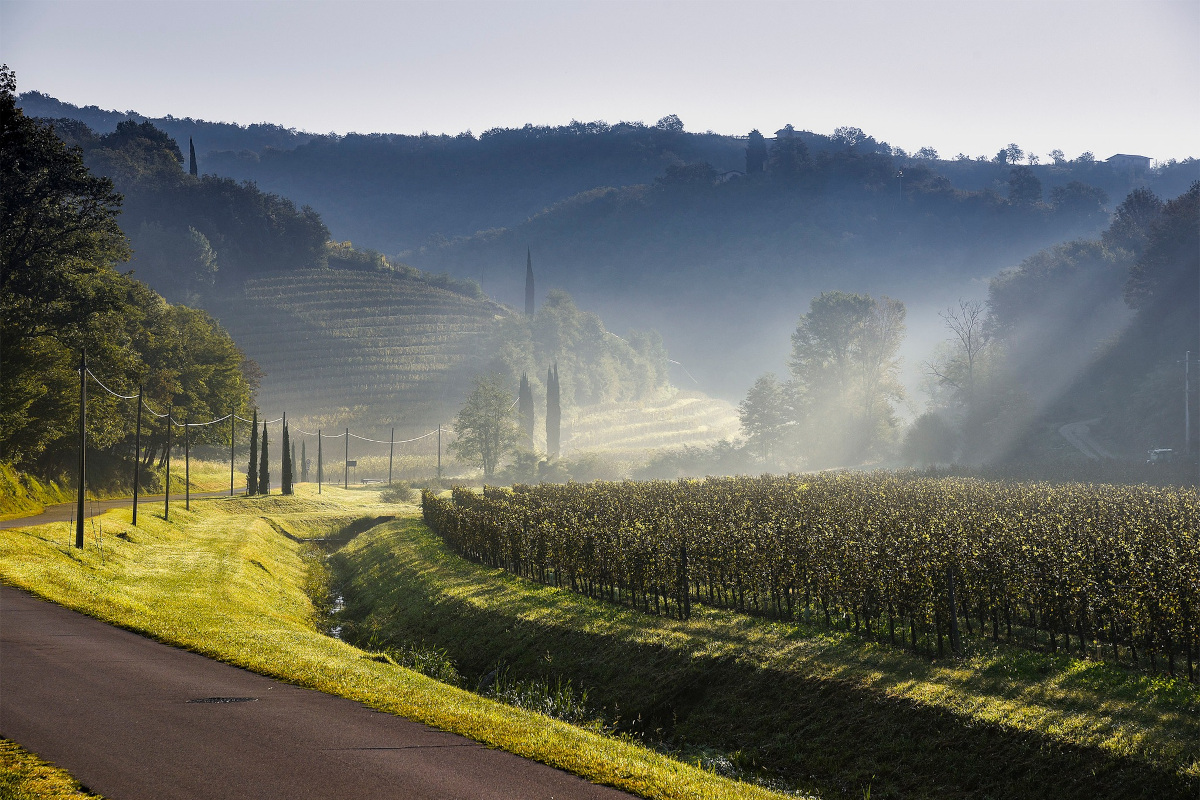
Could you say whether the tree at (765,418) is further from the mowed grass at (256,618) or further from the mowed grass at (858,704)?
the mowed grass at (858,704)

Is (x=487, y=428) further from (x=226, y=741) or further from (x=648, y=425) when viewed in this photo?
(x=226, y=741)

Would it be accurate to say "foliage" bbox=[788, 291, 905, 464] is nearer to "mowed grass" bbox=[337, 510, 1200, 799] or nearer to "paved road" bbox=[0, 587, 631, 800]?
"mowed grass" bbox=[337, 510, 1200, 799]

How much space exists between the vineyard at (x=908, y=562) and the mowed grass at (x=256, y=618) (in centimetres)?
735

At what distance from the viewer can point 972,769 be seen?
44.3 feet

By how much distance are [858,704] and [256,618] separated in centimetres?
1786

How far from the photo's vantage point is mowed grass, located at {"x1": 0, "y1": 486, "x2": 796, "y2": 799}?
12.8 m

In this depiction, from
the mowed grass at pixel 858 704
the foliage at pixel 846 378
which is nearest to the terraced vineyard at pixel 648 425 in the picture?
the foliage at pixel 846 378

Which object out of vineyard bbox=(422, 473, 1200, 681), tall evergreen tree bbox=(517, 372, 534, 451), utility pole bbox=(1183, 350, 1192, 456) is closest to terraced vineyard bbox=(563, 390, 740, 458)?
tall evergreen tree bbox=(517, 372, 534, 451)

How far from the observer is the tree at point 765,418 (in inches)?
4099

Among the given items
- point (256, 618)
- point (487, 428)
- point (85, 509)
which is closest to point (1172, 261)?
point (487, 428)

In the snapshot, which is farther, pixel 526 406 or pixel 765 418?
pixel 526 406

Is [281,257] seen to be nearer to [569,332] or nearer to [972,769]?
[569,332]

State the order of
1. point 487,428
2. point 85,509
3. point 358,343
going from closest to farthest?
point 85,509 < point 487,428 < point 358,343

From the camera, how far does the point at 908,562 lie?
1956cm
